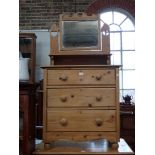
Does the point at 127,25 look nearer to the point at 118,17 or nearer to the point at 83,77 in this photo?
the point at 118,17

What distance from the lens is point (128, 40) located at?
4.27 meters

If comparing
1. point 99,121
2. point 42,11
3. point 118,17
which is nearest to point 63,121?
point 99,121

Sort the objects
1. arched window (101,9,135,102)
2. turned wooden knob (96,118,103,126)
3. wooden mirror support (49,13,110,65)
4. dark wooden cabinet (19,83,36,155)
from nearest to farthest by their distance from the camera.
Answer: dark wooden cabinet (19,83,36,155)
turned wooden knob (96,118,103,126)
wooden mirror support (49,13,110,65)
arched window (101,9,135,102)

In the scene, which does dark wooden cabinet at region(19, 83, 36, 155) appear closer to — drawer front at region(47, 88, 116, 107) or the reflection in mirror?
drawer front at region(47, 88, 116, 107)

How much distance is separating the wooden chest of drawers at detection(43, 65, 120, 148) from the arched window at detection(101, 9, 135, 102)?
2494 millimetres

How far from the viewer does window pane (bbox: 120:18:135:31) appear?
424 centimetres

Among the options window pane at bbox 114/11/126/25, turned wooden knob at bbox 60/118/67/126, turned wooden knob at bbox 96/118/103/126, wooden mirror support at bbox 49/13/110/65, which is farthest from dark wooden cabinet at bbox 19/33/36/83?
window pane at bbox 114/11/126/25

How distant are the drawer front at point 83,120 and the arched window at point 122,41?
2.51 m

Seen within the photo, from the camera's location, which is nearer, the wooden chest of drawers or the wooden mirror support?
the wooden chest of drawers

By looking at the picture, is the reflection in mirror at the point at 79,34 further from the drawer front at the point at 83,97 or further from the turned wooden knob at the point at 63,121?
the turned wooden knob at the point at 63,121

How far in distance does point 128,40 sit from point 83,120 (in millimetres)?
2739
